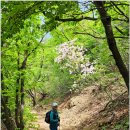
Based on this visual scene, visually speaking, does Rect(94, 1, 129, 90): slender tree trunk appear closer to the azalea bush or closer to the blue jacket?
the blue jacket

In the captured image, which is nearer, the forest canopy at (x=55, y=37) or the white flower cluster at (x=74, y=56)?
the forest canopy at (x=55, y=37)

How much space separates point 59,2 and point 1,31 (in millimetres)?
1778

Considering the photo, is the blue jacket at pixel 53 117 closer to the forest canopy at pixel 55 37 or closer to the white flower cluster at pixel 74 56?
the forest canopy at pixel 55 37

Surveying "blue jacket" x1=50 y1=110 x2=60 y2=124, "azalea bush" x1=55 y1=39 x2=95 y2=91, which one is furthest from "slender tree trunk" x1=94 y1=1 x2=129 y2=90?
"azalea bush" x1=55 y1=39 x2=95 y2=91

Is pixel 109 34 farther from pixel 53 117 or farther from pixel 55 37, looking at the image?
pixel 55 37

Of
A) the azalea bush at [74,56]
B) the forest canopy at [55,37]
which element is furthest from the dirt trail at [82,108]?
the forest canopy at [55,37]

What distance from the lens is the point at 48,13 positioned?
21.4 feet

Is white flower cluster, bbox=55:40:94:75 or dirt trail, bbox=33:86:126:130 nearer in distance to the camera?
dirt trail, bbox=33:86:126:130

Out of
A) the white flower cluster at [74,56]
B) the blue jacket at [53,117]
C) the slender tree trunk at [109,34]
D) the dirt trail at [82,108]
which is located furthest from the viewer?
the white flower cluster at [74,56]

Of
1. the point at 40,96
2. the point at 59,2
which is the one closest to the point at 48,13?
the point at 59,2

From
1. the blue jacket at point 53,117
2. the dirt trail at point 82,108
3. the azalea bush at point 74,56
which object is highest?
the azalea bush at point 74,56

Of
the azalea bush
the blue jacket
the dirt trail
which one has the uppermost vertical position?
the azalea bush

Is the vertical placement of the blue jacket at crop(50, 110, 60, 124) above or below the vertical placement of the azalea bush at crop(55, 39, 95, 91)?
below

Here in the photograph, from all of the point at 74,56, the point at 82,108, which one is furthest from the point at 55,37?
the point at 74,56
